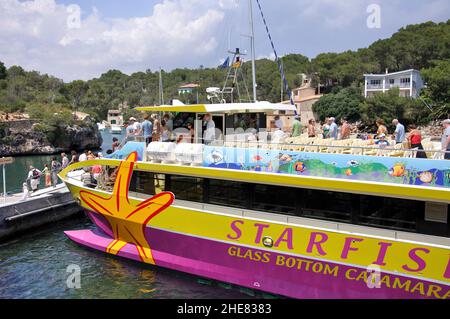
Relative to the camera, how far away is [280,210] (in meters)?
9.44

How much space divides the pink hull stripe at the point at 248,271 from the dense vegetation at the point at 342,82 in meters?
24.8

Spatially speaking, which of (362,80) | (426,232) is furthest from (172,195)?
(362,80)

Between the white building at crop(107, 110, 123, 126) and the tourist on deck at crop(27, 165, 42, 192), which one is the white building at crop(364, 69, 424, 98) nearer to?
the tourist on deck at crop(27, 165, 42, 192)

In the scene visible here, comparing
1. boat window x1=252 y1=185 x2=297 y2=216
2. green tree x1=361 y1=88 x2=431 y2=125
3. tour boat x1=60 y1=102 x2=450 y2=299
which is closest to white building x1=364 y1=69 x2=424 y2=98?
green tree x1=361 y1=88 x2=431 y2=125

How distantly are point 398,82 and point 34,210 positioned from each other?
6119 centimetres

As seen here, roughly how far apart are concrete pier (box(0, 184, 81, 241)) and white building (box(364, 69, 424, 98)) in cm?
5442

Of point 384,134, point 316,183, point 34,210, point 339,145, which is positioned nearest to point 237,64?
point 339,145

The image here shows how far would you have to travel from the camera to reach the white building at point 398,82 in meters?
62.3

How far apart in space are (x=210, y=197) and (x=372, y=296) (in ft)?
14.0

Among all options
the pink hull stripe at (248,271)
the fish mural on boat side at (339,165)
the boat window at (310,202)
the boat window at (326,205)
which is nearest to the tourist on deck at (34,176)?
the pink hull stripe at (248,271)

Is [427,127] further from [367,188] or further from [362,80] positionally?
[367,188]

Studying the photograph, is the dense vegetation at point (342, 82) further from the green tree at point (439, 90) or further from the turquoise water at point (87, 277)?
the turquoise water at point (87, 277)

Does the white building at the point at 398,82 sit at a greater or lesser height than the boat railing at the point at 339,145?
greater

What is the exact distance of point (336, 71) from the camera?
7625 centimetres
